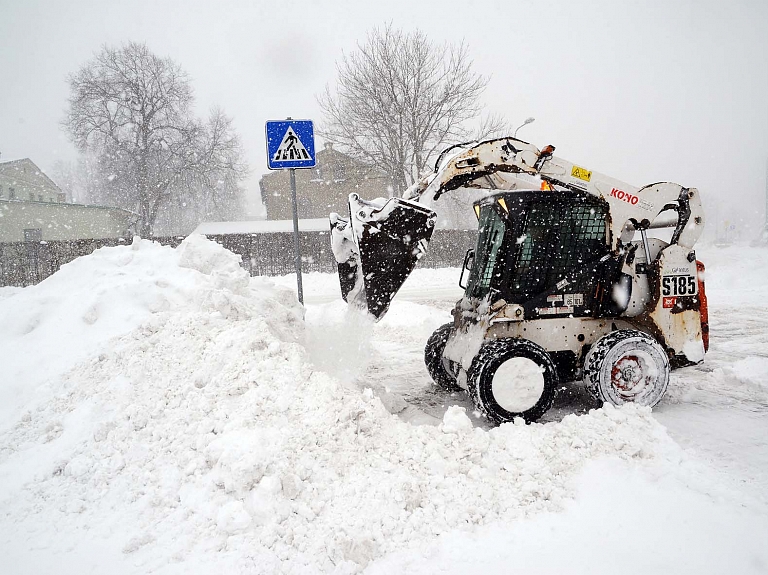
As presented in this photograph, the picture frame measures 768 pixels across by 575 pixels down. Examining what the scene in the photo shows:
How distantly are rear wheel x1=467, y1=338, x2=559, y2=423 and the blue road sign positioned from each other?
3.74m

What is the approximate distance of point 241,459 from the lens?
9.16 feet

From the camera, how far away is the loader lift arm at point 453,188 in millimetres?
4008

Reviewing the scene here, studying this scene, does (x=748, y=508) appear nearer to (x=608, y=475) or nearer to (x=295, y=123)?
(x=608, y=475)

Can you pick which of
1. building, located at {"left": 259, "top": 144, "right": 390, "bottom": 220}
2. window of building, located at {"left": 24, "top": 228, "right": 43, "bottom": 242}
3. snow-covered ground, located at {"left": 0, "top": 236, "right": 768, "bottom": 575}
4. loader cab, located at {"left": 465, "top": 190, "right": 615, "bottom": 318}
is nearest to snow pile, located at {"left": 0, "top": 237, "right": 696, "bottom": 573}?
snow-covered ground, located at {"left": 0, "top": 236, "right": 768, "bottom": 575}

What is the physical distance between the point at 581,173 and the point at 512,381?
2.02 meters

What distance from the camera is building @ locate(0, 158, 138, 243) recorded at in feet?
96.9

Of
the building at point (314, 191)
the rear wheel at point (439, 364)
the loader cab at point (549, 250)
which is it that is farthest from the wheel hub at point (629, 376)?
the building at point (314, 191)

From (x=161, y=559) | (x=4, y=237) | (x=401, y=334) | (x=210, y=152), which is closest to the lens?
(x=161, y=559)

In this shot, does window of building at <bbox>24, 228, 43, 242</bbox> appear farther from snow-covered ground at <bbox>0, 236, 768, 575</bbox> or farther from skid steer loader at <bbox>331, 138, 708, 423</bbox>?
skid steer loader at <bbox>331, 138, 708, 423</bbox>

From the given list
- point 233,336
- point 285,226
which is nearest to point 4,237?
point 285,226

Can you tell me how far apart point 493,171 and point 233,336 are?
2.74m

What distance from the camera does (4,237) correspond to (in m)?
29.3

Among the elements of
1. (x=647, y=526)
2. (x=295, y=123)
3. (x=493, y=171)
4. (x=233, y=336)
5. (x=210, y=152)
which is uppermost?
(x=210, y=152)

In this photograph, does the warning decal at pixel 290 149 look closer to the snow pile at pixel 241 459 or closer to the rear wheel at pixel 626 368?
the snow pile at pixel 241 459
